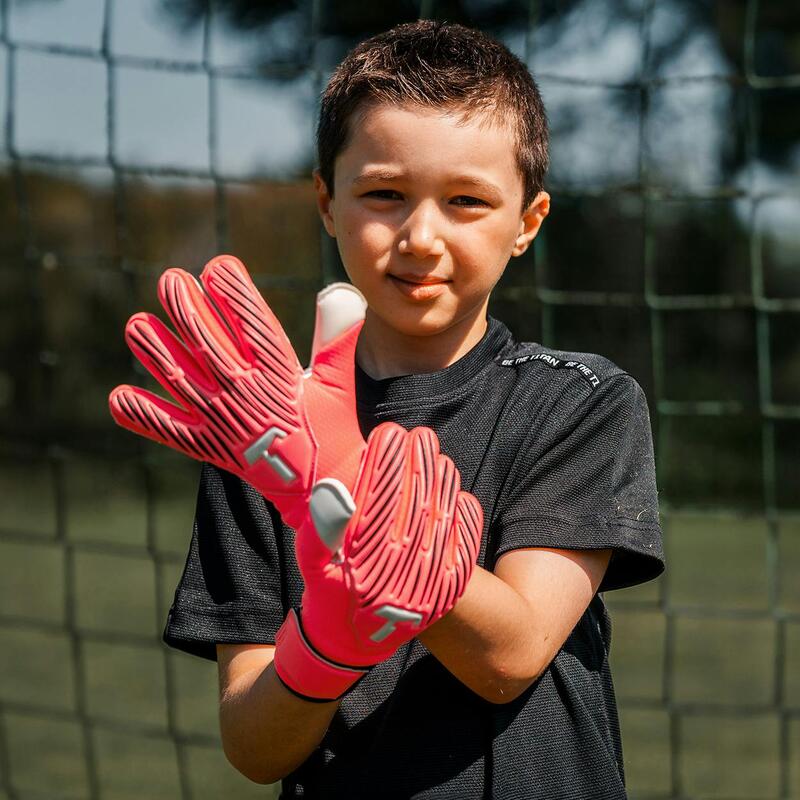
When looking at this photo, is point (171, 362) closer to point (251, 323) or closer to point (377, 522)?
point (251, 323)

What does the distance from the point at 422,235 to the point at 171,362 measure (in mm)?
215

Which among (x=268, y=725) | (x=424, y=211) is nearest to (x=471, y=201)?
(x=424, y=211)

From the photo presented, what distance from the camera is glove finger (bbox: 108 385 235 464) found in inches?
31.7

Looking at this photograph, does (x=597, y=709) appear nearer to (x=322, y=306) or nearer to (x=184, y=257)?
(x=322, y=306)

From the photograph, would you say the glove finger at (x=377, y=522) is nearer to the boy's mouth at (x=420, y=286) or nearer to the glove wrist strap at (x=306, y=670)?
the glove wrist strap at (x=306, y=670)

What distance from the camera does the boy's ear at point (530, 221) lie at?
1.04 meters

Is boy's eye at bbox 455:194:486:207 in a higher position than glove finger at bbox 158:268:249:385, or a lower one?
higher

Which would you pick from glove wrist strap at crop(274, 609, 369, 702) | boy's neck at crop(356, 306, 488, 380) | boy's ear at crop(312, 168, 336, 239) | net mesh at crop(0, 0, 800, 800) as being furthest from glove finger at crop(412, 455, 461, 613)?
net mesh at crop(0, 0, 800, 800)

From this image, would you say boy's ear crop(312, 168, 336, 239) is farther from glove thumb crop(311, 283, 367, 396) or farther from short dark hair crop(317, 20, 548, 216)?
glove thumb crop(311, 283, 367, 396)

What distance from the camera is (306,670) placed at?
0.85 metres

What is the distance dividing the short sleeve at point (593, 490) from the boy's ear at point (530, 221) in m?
0.14

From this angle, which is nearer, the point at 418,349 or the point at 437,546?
the point at 437,546

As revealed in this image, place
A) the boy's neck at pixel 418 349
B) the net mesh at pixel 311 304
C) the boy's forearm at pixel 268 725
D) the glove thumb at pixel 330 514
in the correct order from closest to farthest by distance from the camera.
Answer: the glove thumb at pixel 330 514
the boy's forearm at pixel 268 725
the boy's neck at pixel 418 349
the net mesh at pixel 311 304

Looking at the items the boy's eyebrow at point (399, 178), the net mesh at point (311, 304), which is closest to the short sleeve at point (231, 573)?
the boy's eyebrow at point (399, 178)
